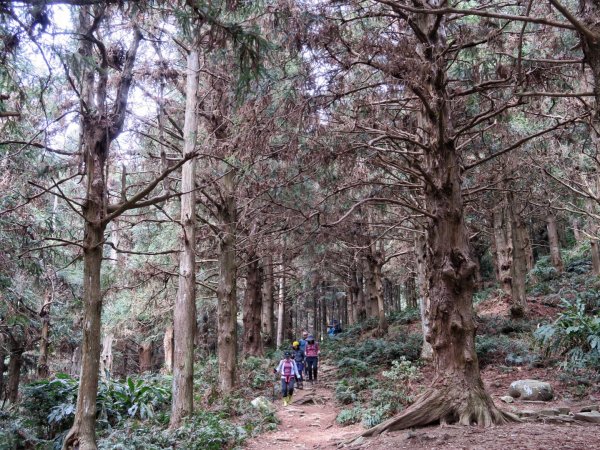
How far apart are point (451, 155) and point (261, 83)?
3.16m

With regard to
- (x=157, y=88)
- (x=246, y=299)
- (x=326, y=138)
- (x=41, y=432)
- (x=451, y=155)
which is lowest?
(x=41, y=432)

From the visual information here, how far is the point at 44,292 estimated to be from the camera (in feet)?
52.3

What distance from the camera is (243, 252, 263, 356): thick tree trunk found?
1708 cm

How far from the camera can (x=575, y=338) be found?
10.1 m

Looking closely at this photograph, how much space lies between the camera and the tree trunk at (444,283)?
245 inches

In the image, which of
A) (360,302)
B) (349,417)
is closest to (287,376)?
(349,417)

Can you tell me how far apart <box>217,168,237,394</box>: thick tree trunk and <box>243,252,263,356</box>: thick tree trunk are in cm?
473

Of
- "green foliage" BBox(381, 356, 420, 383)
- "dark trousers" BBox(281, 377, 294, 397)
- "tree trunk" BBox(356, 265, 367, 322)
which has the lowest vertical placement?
"dark trousers" BBox(281, 377, 294, 397)

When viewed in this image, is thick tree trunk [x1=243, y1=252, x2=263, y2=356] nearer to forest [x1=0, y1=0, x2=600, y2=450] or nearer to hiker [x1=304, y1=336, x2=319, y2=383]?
forest [x1=0, y1=0, x2=600, y2=450]

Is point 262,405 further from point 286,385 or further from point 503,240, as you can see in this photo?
point 503,240

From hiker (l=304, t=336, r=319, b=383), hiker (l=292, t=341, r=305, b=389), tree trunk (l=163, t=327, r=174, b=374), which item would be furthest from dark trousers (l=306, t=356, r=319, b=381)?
tree trunk (l=163, t=327, r=174, b=374)

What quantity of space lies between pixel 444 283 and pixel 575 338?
559 cm

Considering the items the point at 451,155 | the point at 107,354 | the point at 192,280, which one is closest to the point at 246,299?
the point at 107,354

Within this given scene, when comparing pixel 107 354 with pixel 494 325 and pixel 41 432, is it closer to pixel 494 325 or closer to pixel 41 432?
pixel 41 432
